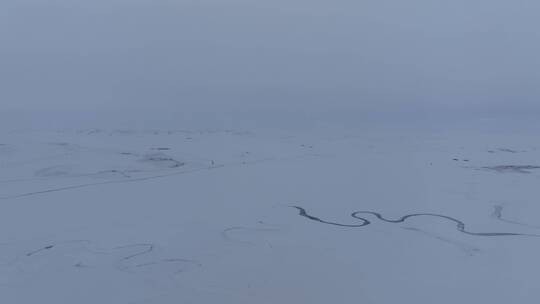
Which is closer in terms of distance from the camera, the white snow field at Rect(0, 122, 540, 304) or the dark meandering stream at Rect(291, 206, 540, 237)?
the white snow field at Rect(0, 122, 540, 304)

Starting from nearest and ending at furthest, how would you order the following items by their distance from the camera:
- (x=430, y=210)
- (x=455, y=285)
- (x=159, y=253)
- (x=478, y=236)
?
(x=455, y=285), (x=159, y=253), (x=478, y=236), (x=430, y=210)

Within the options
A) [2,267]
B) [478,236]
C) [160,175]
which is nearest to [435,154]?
[478,236]

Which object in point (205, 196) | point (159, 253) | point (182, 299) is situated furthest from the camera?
point (205, 196)

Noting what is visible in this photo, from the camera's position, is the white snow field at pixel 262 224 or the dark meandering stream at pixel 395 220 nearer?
the white snow field at pixel 262 224

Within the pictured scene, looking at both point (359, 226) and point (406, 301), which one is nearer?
point (406, 301)

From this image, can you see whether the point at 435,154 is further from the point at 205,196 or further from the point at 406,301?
the point at 406,301

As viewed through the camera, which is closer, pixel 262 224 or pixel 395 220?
pixel 262 224
